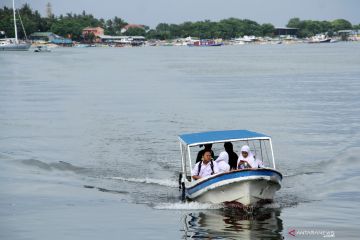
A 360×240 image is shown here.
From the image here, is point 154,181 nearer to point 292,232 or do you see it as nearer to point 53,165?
point 53,165

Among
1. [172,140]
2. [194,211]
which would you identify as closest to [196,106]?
[172,140]

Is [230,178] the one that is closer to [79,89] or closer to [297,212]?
[297,212]

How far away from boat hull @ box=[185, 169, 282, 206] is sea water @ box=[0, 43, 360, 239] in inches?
18.9

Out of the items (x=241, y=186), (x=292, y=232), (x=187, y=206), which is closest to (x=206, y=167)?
(x=187, y=206)

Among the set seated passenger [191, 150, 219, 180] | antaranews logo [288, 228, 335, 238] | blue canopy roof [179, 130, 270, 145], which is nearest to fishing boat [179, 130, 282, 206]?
blue canopy roof [179, 130, 270, 145]

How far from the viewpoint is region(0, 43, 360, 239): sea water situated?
22875 millimetres

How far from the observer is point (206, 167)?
79.8ft

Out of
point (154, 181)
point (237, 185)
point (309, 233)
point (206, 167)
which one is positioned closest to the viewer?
point (309, 233)

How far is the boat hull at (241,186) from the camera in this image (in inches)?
894

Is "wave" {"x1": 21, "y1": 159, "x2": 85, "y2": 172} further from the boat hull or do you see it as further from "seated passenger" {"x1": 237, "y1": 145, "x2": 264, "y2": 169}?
"seated passenger" {"x1": 237, "y1": 145, "x2": 264, "y2": 169}

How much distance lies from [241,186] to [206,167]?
169cm

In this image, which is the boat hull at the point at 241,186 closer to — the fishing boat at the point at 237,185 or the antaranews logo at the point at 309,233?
the fishing boat at the point at 237,185

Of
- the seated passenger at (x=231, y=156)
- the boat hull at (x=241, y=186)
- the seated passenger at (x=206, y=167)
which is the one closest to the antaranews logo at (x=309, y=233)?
the boat hull at (x=241, y=186)

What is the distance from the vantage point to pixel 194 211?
24.5 metres
